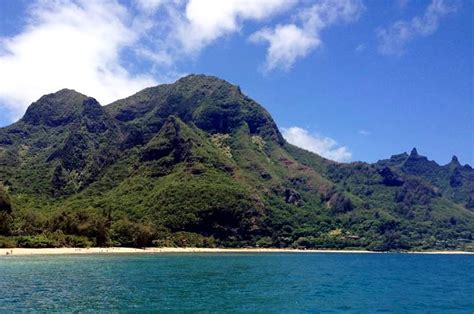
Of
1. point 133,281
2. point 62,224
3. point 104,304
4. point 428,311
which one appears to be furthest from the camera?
point 62,224

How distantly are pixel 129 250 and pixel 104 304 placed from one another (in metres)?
129

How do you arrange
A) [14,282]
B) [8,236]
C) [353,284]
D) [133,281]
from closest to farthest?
[14,282] < [133,281] < [353,284] < [8,236]

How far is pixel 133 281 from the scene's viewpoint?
3162 inches

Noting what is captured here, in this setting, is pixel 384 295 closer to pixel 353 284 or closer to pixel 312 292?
pixel 312 292

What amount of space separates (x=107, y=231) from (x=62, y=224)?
56.0 feet

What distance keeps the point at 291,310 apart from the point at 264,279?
120ft

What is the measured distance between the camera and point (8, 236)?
165m

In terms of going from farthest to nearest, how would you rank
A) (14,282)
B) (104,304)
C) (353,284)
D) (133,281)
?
1. (353,284)
2. (133,281)
3. (14,282)
4. (104,304)

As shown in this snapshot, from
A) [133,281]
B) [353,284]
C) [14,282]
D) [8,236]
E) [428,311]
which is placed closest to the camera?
[428,311]

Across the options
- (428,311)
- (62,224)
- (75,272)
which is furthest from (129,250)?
(428,311)

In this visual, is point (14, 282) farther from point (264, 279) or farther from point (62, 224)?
point (62, 224)

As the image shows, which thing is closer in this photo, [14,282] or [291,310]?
[291,310]

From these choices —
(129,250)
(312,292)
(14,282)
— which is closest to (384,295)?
(312,292)

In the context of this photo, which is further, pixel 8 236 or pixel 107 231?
pixel 107 231
